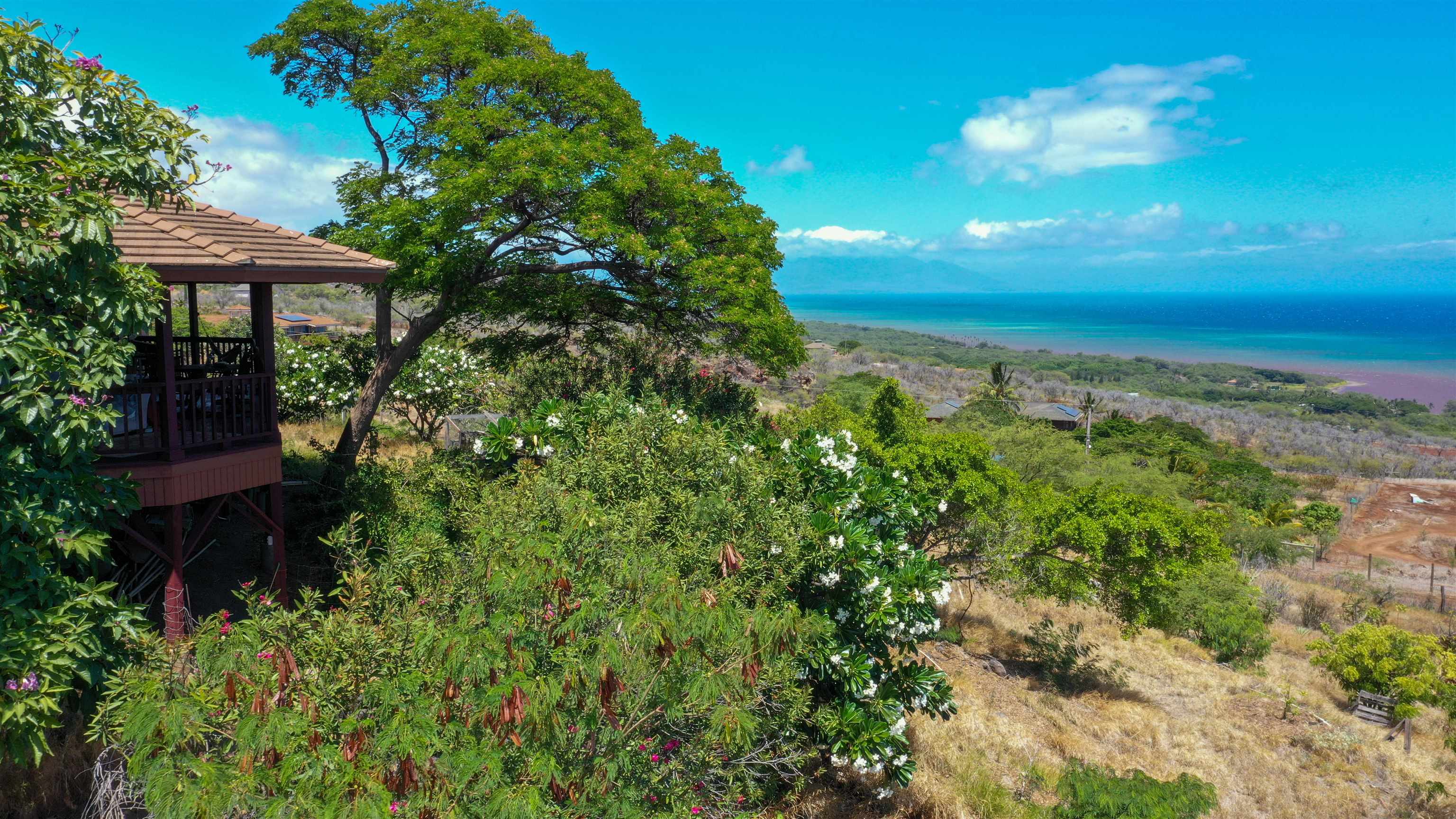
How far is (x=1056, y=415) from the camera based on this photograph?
51.5 meters

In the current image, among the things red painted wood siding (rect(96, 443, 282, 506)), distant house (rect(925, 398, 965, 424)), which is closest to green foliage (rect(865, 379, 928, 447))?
red painted wood siding (rect(96, 443, 282, 506))

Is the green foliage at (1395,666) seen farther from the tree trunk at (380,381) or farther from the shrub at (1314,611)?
the tree trunk at (380,381)

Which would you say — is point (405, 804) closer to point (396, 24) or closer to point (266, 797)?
point (266, 797)

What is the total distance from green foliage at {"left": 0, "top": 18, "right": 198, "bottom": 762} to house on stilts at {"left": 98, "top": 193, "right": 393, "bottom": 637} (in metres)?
1.75

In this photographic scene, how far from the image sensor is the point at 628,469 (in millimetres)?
6953

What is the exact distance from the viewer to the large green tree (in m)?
12.3

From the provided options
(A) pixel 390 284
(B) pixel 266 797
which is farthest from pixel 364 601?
(A) pixel 390 284

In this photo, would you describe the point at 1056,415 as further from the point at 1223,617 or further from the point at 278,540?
the point at 278,540

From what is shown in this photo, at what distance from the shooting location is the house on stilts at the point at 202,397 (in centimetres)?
766

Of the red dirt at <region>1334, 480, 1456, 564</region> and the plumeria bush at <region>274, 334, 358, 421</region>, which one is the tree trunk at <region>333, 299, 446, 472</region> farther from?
the red dirt at <region>1334, 480, 1456, 564</region>

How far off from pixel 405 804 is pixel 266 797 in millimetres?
608

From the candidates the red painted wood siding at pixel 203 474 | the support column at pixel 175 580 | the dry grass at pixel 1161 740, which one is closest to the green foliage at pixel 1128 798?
the dry grass at pixel 1161 740

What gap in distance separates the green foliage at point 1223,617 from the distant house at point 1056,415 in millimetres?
27432

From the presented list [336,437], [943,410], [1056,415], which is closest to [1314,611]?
[943,410]
